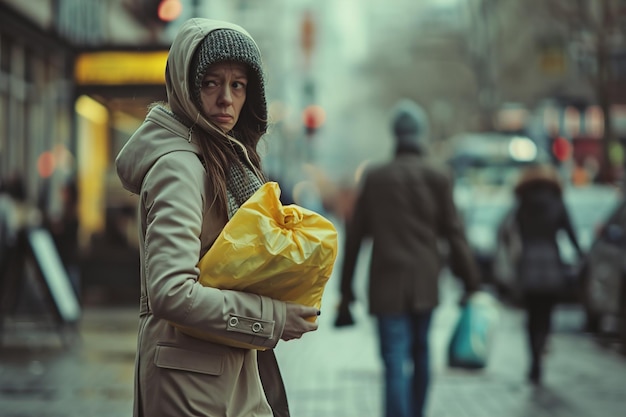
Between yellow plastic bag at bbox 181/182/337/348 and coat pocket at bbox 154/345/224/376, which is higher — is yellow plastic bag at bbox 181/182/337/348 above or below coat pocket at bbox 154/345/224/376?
above

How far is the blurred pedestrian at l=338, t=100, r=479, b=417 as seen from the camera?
7.06 m

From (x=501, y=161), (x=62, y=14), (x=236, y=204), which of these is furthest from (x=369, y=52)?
(x=236, y=204)

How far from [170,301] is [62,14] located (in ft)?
76.2

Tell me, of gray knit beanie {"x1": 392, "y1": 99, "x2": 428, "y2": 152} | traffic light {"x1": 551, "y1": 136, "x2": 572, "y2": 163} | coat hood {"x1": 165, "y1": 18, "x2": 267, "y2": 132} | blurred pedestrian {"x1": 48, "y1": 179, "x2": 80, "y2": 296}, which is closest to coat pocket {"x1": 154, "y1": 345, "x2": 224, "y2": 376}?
coat hood {"x1": 165, "y1": 18, "x2": 267, "y2": 132}

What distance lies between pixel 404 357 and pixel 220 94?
156 inches

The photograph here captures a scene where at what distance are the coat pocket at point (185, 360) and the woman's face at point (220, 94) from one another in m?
0.58

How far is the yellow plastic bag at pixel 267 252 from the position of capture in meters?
3.02

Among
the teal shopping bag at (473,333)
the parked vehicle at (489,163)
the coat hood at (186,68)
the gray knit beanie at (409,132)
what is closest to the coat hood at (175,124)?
the coat hood at (186,68)

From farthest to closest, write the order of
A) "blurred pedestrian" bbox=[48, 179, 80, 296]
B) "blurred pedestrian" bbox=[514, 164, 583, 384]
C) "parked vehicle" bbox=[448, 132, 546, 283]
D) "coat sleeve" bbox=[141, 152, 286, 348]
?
"parked vehicle" bbox=[448, 132, 546, 283]
"blurred pedestrian" bbox=[48, 179, 80, 296]
"blurred pedestrian" bbox=[514, 164, 583, 384]
"coat sleeve" bbox=[141, 152, 286, 348]

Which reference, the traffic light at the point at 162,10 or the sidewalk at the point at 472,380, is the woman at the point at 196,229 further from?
the traffic light at the point at 162,10

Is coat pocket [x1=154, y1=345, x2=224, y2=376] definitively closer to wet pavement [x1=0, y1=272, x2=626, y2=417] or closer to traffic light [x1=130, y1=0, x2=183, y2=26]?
wet pavement [x1=0, y1=272, x2=626, y2=417]

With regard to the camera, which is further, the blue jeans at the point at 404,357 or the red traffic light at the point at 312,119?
the red traffic light at the point at 312,119

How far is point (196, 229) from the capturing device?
Result: 3029 mm

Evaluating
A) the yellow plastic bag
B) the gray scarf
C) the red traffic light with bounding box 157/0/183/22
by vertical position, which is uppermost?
the red traffic light with bounding box 157/0/183/22
